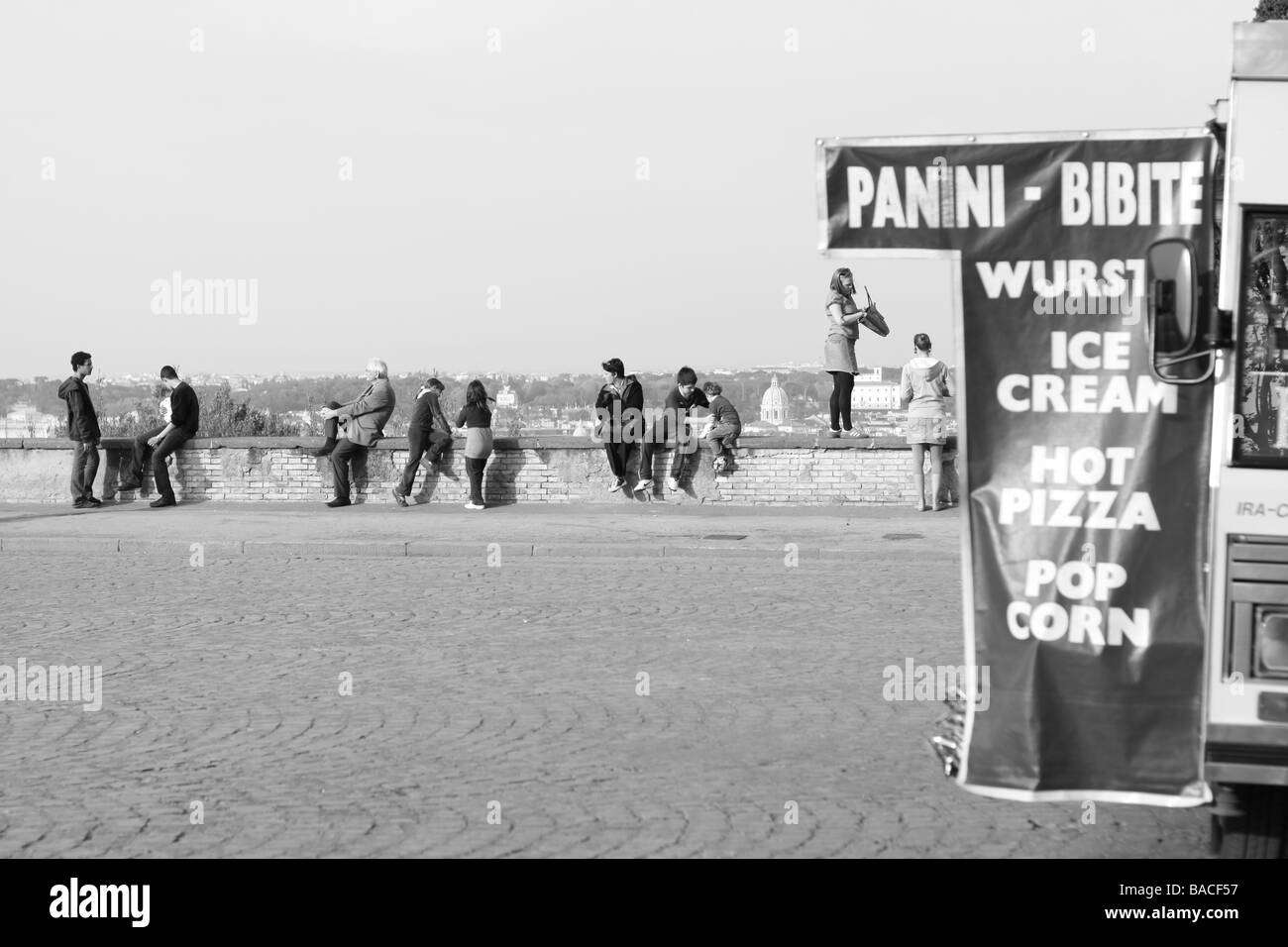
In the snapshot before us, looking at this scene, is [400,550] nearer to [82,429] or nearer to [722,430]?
[722,430]

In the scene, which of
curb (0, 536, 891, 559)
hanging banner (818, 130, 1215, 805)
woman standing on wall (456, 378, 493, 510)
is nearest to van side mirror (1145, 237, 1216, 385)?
hanging banner (818, 130, 1215, 805)

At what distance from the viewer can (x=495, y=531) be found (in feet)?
57.6

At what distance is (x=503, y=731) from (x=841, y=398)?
1300cm

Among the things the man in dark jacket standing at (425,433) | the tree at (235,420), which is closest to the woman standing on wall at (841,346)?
the man in dark jacket standing at (425,433)

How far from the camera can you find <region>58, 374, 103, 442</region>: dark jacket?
2020cm

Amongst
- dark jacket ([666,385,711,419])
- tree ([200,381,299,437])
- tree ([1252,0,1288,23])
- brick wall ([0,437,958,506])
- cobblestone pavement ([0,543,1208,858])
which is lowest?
cobblestone pavement ([0,543,1208,858])

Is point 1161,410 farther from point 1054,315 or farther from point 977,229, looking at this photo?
point 977,229

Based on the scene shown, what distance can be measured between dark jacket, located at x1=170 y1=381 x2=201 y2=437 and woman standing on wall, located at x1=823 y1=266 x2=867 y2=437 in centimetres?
820

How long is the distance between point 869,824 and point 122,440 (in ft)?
56.2

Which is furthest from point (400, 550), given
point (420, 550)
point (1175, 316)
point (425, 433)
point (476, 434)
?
point (1175, 316)

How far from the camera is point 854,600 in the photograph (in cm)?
1255

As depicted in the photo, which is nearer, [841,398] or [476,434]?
[476,434]

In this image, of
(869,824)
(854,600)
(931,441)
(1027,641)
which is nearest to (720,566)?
(854,600)

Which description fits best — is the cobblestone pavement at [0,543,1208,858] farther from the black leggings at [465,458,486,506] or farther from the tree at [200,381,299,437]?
the tree at [200,381,299,437]
